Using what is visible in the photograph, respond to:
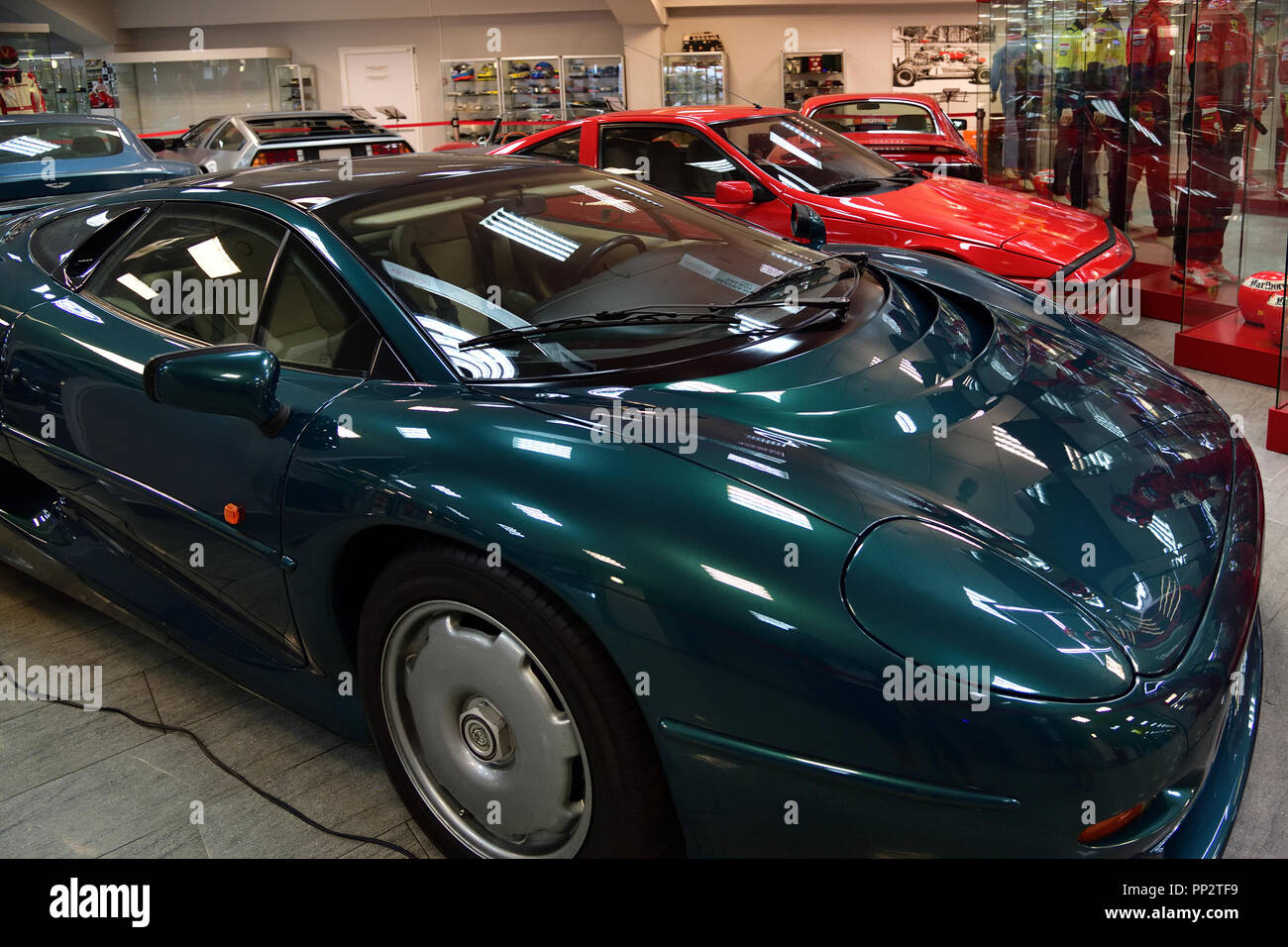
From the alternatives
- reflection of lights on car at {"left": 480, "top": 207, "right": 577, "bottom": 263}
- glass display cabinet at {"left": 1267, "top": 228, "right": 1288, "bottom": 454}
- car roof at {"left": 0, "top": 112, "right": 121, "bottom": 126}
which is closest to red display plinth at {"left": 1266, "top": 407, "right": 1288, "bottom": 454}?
glass display cabinet at {"left": 1267, "top": 228, "right": 1288, "bottom": 454}

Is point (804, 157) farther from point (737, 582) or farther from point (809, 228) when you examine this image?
point (737, 582)

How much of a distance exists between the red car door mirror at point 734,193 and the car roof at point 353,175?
8.59 feet

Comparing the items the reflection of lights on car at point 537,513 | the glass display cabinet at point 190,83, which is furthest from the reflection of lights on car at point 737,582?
the glass display cabinet at point 190,83

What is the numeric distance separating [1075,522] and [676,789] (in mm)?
693

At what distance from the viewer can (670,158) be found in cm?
543

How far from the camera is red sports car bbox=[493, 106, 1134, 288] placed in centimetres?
464

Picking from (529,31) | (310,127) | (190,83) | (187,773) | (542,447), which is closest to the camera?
(542,447)

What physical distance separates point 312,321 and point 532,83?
13785mm

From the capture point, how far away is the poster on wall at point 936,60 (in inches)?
555

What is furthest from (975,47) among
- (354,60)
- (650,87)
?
(354,60)

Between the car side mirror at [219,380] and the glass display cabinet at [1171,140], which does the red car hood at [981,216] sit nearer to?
the glass display cabinet at [1171,140]

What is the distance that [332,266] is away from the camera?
1879 millimetres

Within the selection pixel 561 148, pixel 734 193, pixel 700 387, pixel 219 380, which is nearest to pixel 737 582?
pixel 700 387
